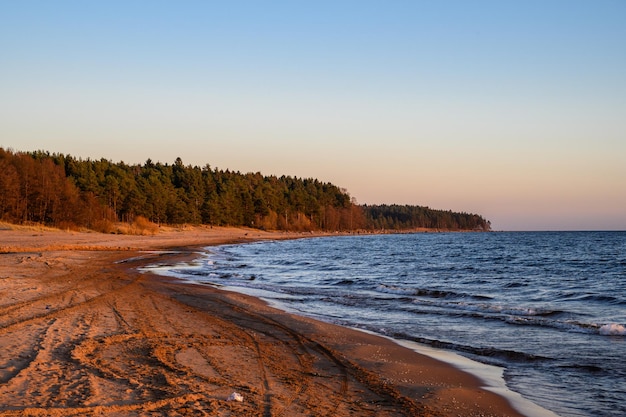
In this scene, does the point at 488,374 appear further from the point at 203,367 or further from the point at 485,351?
the point at 203,367

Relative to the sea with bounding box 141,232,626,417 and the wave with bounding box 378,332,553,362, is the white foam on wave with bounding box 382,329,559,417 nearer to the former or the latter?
the sea with bounding box 141,232,626,417

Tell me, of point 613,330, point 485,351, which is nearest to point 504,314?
point 613,330

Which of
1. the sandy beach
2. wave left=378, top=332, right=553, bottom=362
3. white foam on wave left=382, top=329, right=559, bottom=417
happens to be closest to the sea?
wave left=378, top=332, right=553, bottom=362

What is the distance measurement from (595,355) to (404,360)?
4477 millimetres

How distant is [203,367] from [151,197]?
99.8 metres

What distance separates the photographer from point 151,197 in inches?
4085

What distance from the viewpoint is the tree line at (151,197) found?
2916 inches

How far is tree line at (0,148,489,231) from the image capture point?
74062mm

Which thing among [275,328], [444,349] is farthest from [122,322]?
[444,349]

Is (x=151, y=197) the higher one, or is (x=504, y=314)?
(x=151, y=197)

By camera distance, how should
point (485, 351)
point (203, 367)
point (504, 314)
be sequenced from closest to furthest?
point (203, 367)
point (485, 351)
point (504, 314)

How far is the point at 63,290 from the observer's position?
19.2 metres

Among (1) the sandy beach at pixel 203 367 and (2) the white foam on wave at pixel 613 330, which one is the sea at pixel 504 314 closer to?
(2) the white foam on wave at pixel 613 330

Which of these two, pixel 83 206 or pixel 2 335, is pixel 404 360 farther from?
pixel 83 206
